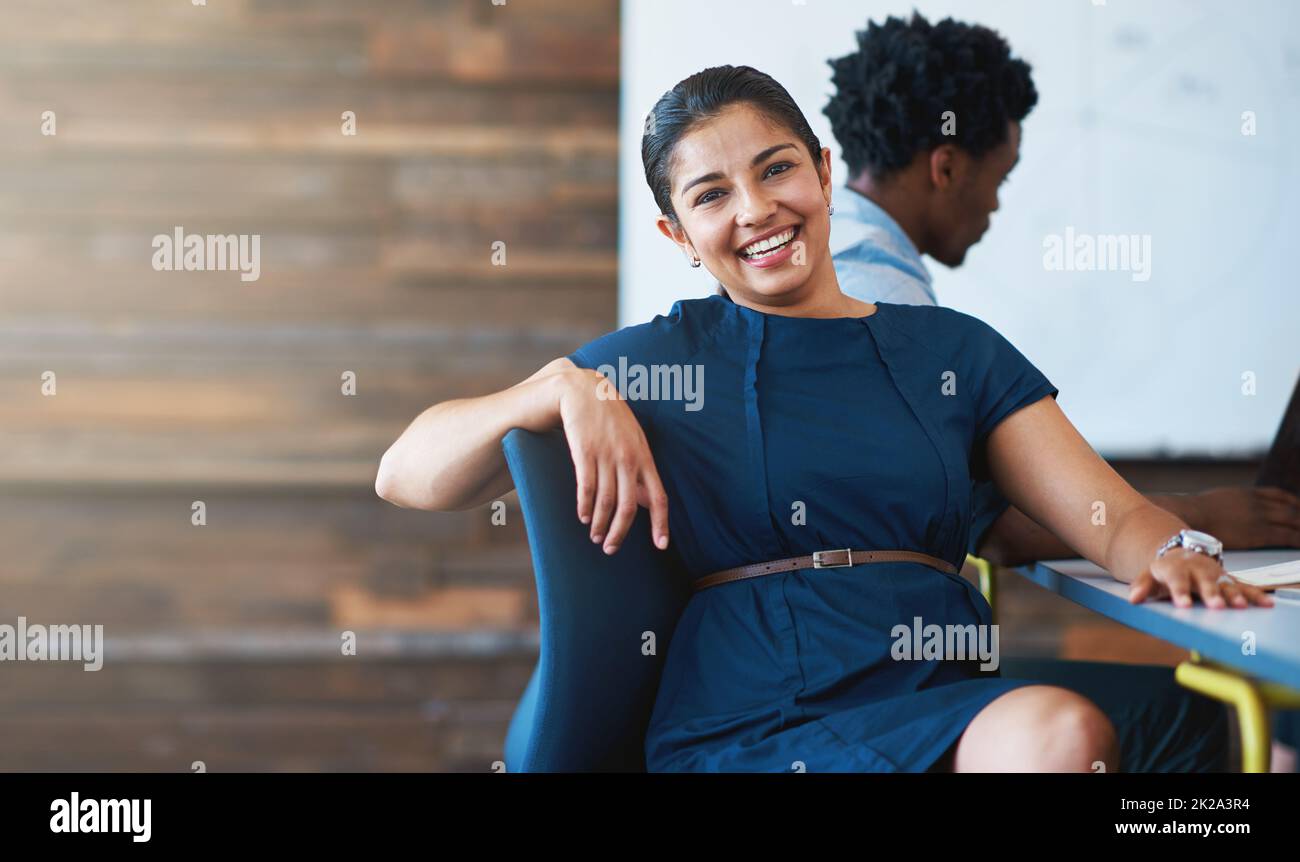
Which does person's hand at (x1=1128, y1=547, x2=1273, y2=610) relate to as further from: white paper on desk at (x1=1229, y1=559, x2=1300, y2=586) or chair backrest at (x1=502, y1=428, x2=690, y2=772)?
chair backrest at (x1=502, y1=428, x2=690, y2=772)

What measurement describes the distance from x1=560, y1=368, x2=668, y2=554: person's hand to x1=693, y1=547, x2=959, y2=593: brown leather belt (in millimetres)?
109

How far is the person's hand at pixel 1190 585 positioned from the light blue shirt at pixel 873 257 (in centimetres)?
58

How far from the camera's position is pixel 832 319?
4.47ft

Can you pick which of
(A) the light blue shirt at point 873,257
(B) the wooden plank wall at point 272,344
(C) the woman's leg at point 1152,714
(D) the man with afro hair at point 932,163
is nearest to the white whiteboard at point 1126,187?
(B) the wooden plank wall at point 272,344

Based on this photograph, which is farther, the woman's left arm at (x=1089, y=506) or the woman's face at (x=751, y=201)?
the woman's face at (x=751, y=201)

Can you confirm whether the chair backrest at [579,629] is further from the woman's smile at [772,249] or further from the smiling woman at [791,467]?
the woman's smile at [772,249]

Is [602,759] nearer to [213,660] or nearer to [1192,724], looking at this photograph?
[1192,724]

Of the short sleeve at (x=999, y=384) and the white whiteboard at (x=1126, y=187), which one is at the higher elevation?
the white whiteboard at (x=1126, y=187)

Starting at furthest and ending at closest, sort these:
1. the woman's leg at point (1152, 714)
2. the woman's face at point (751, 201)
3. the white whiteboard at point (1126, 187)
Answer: the white whiteboard at point (1126, 187) → the woman's leg at point (1152, 714) → the woman's face at point (751, 201)

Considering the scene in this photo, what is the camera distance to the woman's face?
132 cm

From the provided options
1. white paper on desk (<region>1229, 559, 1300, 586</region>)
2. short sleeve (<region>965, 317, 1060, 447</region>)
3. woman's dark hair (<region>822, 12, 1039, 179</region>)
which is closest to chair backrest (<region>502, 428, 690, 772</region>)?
short sleeve (<region>965, 317, 1060, 447</region>)

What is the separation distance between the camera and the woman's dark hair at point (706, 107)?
133cm
